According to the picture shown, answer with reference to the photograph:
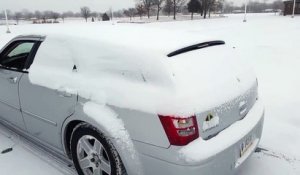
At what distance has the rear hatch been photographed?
223 centimetres

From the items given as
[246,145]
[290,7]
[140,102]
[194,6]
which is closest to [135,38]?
[140,102]

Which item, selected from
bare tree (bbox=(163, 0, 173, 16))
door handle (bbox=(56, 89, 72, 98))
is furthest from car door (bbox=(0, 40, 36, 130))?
bare tree (bbox=(163, 0, 173, 16))

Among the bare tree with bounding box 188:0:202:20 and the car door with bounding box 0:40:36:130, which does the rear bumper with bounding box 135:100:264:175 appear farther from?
the bare tree with bounding box 188:0:202:20

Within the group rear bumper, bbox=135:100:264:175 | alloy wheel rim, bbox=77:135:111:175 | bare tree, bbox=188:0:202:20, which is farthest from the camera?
bare tree, bbox=188:0:202:20

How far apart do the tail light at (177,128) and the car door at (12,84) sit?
1988 mm

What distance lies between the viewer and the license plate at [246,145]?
2.54 m

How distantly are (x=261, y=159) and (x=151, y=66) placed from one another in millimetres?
1921

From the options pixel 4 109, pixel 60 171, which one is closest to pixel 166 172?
pixel 60 171

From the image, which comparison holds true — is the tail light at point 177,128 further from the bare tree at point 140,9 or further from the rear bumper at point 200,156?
the bare tree at point 140,9

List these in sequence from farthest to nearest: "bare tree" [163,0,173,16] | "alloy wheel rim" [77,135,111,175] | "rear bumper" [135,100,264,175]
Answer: "bare tree" [163,0,173,16] < "alloy wheel rim" [77,135,111,175] < "rear bumper" [135,100,264,175]

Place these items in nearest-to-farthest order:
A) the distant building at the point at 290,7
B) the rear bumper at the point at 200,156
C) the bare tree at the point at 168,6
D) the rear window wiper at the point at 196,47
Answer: the rear bumper at the point at 200,156 → the rear window wiper at the point at 196,47 → the distant building at the point at 290,7 → the bare tree at the point at 168,6

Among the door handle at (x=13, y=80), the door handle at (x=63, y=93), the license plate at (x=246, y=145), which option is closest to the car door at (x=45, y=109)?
the door handle at (x=63, y=93)

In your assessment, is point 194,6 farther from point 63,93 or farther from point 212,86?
point 212,86

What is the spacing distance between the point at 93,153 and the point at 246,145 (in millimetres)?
1399
